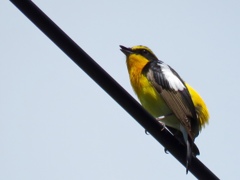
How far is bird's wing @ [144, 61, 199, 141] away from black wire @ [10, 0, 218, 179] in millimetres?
1899

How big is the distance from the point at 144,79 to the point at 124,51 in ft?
2.92

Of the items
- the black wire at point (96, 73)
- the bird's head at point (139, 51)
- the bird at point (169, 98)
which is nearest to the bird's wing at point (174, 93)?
the bird at point (169, 98)

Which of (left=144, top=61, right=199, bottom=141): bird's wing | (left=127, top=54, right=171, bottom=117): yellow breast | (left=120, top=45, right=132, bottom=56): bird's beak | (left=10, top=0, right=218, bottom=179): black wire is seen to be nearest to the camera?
(left=10, top=0, right=218, bottom=179): black wire

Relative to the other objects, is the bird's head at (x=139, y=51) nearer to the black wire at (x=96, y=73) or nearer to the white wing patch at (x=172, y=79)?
the white wing patch at (x=172, y=79)

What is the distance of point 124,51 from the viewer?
6.70 metres

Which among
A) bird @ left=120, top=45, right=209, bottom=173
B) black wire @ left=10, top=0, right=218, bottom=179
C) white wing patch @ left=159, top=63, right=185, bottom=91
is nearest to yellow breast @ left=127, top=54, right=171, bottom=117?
bird @ left=120, top=45, right=209, bottom=173

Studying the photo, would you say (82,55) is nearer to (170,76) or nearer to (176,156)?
(176,156)

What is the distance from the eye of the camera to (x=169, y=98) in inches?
218

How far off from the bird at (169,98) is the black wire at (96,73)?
5.94ft

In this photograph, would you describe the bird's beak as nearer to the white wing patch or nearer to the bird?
the bird

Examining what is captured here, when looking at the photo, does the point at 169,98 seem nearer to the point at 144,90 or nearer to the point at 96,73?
the point at 144,90

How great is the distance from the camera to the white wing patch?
5.75 meters

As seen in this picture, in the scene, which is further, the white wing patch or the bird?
the white wing patch

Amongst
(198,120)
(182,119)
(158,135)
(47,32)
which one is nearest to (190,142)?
(182,119)
